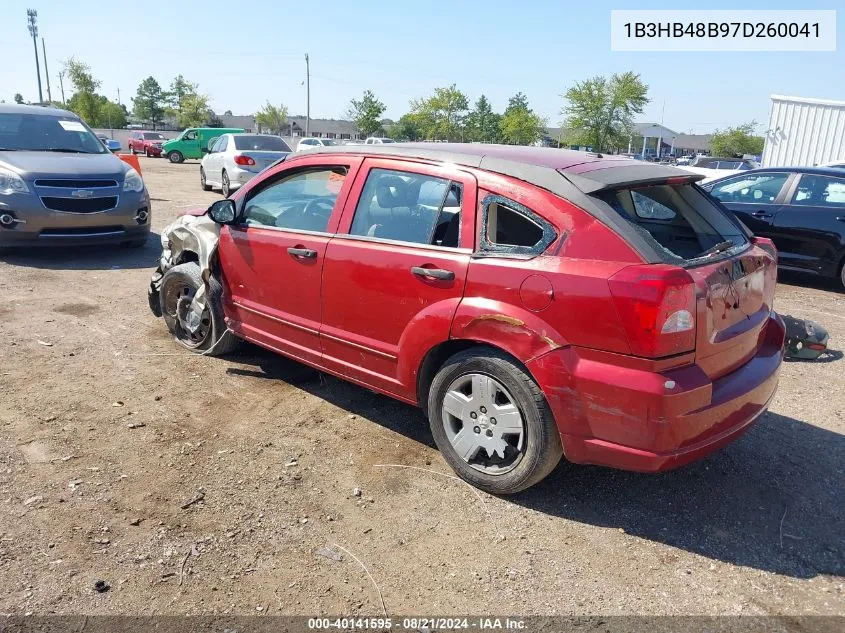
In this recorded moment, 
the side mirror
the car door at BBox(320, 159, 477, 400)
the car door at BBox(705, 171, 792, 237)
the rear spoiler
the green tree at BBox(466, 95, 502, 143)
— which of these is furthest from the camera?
the green tree at BBox(466, 95, 502, 143)

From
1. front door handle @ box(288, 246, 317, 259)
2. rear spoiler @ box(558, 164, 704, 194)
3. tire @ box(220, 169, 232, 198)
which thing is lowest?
tire @ box(220, 169, 232, 198)

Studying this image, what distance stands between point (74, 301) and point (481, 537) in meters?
5.37

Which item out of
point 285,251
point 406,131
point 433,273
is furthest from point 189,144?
point 406,131

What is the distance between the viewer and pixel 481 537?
2.96 metres

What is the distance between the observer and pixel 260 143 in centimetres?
1702

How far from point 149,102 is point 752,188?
10776 cm

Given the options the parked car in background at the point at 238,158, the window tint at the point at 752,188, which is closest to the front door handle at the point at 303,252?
the window tint at the point at 752,188

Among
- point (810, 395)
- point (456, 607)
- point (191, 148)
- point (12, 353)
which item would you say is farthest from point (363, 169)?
point (191, 148)

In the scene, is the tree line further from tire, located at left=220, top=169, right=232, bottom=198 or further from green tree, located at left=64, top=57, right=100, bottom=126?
tire, located at left=220, top=169, right=232, bottom=198

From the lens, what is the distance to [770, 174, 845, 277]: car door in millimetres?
7805

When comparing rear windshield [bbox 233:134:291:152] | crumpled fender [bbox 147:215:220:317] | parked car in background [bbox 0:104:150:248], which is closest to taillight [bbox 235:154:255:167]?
rear windshield [bbox 233:134:291:152]

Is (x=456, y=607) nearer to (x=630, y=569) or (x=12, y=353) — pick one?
(x=630, y=569)

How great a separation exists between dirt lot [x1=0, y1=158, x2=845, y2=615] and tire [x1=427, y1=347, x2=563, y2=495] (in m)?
0.14

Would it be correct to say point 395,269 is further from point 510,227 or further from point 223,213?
point 223,213
